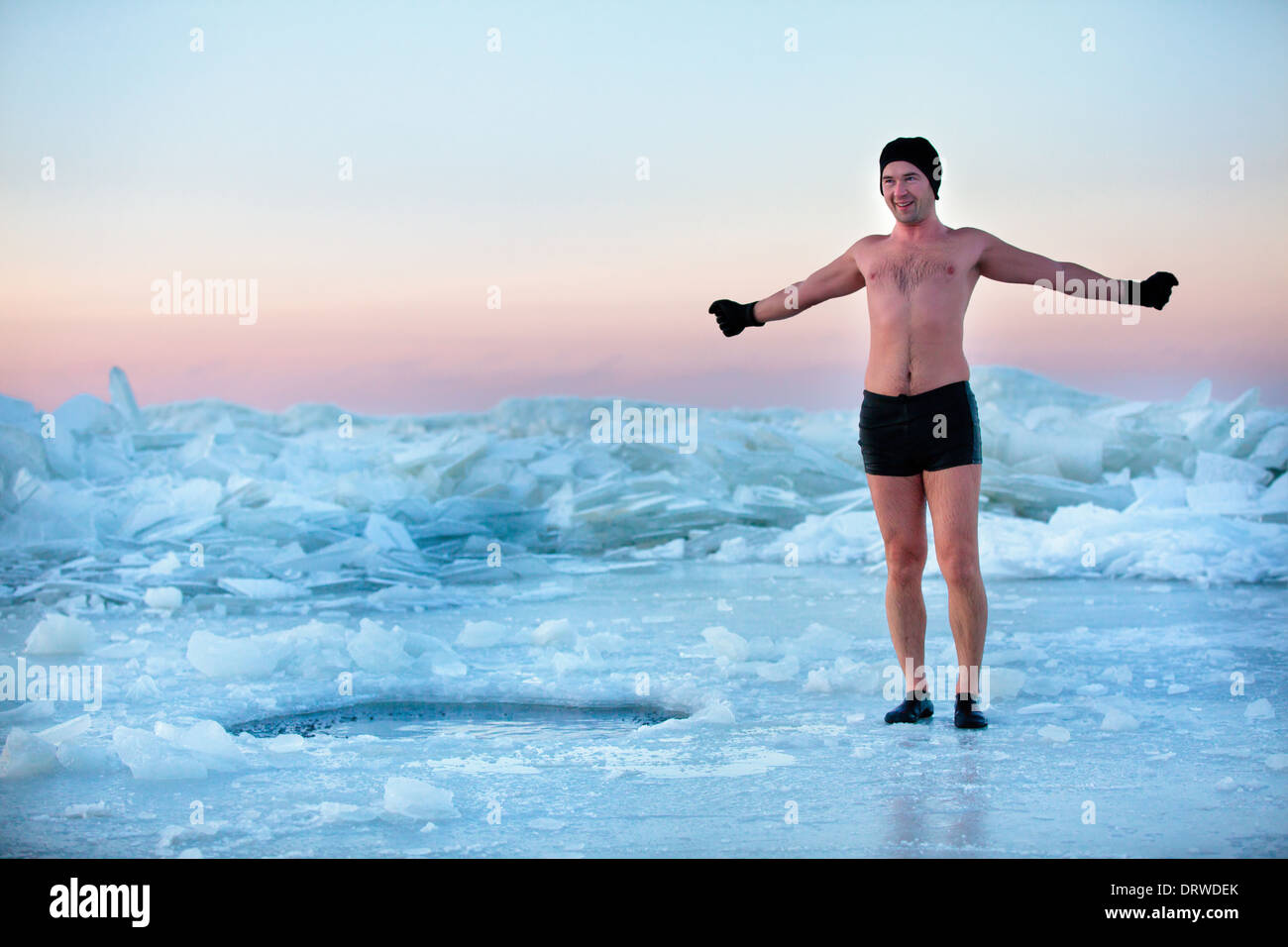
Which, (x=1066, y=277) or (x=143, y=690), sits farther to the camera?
(x=143, y=690)

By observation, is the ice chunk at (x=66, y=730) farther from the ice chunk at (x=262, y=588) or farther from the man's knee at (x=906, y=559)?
the ice chunk at (x=262, y=588)

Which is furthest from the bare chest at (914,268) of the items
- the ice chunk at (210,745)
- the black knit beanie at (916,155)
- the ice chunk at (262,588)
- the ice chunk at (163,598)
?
the ice chunk at (163,598)

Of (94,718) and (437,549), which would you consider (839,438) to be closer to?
(437,549)

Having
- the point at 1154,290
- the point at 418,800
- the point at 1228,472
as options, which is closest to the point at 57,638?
the point at 418,800

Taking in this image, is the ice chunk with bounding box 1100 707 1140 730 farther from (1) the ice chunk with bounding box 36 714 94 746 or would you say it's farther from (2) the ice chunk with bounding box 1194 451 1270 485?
(2) the ice chunk with bounding box 1194 451 1270 485

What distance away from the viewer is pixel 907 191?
2.90 meters

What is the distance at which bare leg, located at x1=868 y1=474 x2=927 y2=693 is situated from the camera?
303cm

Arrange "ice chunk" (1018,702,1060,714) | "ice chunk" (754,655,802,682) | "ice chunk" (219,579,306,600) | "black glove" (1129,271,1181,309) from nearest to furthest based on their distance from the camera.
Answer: "black glove" (1129,271,1181,309), "ice chunk" (1018,702,1060,714), "ice chunk" (754,655,802,682), "ice chunk" (219,579,306,600)

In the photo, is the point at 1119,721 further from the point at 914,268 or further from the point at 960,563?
the point at 914,268

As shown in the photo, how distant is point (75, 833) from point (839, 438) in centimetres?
635

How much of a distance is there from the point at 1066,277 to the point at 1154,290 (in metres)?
0.19

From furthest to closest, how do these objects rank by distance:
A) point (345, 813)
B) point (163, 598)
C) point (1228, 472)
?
1. point (1228, 472)
2. point (163, 598)
3. point (345, 813)

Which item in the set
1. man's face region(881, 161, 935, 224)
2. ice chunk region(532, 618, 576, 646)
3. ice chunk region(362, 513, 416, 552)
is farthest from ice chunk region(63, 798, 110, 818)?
ice chunk region(362, 513, 416, 552)
